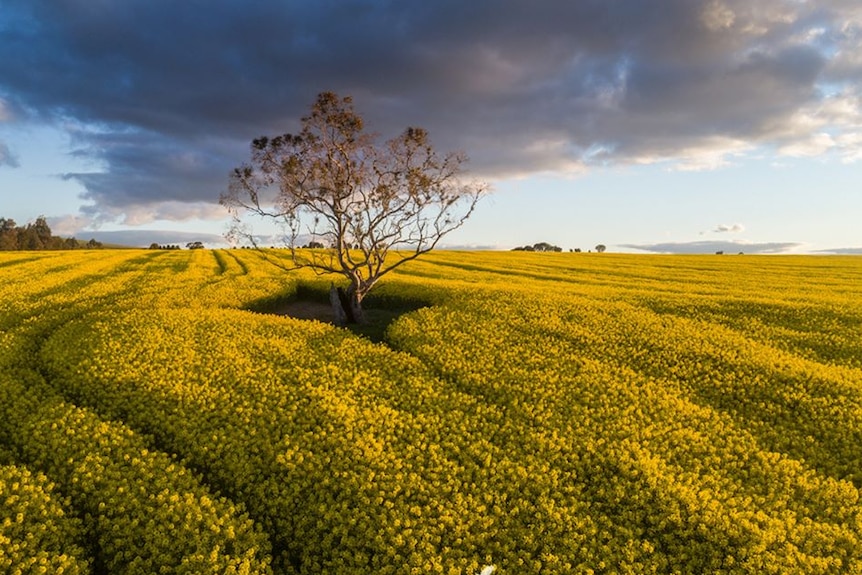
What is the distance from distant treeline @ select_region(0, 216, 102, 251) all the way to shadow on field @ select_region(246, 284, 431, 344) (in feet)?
444

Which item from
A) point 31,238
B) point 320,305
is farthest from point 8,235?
point 320,305

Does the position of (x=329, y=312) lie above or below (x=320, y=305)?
below

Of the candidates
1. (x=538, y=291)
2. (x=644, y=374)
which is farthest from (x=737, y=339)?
(x=538, y=291)

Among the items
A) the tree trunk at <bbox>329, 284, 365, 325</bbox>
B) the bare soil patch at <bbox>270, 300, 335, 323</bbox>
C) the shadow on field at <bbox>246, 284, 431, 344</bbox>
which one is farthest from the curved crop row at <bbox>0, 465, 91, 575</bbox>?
the bare soil patch at <bbox>270, 300, 335, 323</bbox>

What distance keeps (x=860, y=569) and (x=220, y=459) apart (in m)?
14.4

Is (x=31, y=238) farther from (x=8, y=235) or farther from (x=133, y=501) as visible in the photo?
(x=133, y=501)

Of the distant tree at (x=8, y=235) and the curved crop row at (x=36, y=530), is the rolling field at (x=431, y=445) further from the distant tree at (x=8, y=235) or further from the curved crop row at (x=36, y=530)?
the distant tree at (x=8, y=235)

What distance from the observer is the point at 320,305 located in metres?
39.4

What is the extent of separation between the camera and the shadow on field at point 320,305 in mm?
35594

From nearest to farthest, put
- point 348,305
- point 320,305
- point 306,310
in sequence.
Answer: point 348,305 → point 306,310 → point 320,305

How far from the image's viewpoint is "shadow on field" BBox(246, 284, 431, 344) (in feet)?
117

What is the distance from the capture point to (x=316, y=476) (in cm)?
1341

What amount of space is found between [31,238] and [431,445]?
17323 cm

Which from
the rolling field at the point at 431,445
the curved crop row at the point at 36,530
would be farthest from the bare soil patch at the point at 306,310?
the curved crop row at the point at 36,530
